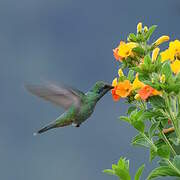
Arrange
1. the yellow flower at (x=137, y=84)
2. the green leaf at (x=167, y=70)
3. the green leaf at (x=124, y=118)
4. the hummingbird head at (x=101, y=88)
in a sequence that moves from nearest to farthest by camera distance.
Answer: the green leaf at (x=167, y=70)
the yellow flower at (x=137, y=84)
the green leaf at (x=124, y=118)
the hummingbird head at (x=101, y=88)

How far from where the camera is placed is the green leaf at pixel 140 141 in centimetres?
151

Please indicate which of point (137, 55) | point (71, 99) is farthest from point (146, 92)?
point (71, 99)

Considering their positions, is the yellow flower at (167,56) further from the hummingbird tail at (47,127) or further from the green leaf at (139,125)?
the hummingbird tail at (47,127)

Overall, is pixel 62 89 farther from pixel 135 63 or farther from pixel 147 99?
pixel 147 99

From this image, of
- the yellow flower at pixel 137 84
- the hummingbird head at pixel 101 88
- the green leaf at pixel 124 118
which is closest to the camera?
the yellow flower at pixel 137 84

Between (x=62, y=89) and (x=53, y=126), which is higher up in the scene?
(x=62, y=89)

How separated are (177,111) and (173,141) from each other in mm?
105

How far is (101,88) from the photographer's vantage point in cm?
190

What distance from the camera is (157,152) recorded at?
1.41 metres

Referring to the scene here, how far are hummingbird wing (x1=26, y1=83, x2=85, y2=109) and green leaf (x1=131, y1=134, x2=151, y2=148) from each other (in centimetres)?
48

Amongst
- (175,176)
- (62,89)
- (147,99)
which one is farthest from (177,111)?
(62,89)

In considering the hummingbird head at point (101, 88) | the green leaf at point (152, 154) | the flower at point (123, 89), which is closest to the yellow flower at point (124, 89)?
the flower at point (123, 89)

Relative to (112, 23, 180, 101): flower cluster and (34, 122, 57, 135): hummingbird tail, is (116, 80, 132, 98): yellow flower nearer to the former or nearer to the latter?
(112, 23, 180, 101): flower cluster

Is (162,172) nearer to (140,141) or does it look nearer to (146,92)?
(140,141)
